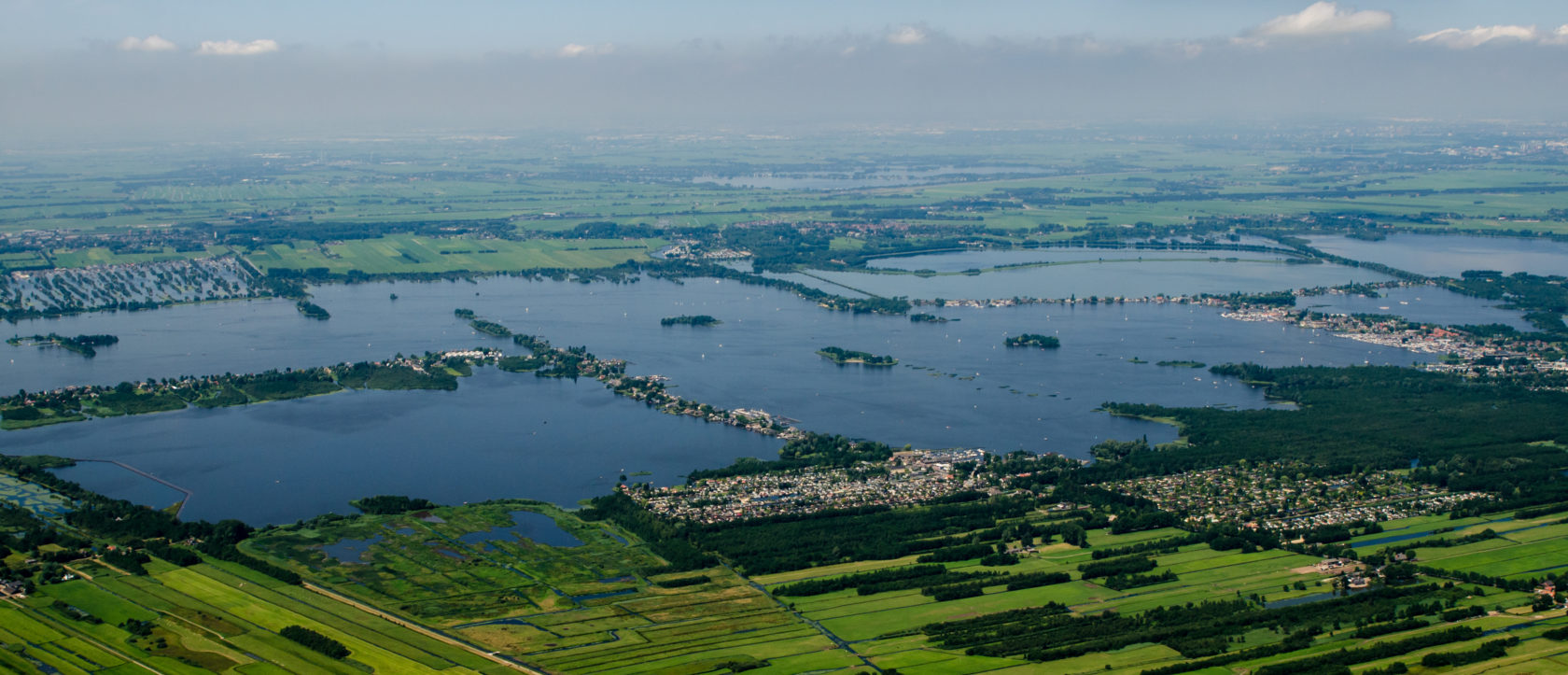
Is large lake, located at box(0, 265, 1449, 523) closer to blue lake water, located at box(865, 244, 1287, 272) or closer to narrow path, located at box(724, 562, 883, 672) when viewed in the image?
narrow path, located at box(724, 562, 883, 672)

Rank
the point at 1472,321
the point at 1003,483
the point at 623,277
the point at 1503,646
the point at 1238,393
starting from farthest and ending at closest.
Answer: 1. the point at 623,277
2. the point at 1472,321
3. the point at 1238,393
4. the point at 1003,483
5. the point at 1503,646

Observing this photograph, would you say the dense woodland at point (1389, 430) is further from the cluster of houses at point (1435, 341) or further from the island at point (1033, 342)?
the island at point (1033, 342)

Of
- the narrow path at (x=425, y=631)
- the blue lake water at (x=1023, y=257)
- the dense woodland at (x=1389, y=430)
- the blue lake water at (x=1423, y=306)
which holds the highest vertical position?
the blue lake water at (x=1023, y=257)

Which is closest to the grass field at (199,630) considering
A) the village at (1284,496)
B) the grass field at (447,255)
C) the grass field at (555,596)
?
the grass field at (555,596)

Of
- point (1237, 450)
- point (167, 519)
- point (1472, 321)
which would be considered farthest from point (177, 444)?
point (1472, 321)

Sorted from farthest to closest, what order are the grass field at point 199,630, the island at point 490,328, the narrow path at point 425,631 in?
the island at point 490,328 < the grass field at point 199,630 < the narrow path at point 425,631

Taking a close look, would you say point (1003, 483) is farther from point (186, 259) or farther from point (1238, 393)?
point (186, 259)

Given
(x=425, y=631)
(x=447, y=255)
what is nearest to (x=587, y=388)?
(x=425, y=631)
